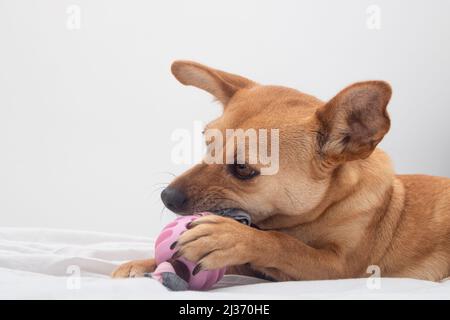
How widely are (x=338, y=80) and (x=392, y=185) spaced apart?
91.1 inches

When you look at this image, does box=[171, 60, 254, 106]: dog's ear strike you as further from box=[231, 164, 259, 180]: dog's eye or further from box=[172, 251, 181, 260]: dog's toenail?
box=[172, 251, 181, 260]: dog's toenail

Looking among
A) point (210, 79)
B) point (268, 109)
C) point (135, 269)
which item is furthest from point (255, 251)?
point (210, 79)

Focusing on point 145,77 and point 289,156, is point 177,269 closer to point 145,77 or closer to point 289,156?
point 289,156

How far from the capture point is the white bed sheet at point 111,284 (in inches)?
62.4

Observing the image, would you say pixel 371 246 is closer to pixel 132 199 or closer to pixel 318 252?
pixel 318 252

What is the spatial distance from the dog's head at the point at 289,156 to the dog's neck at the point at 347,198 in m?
0.04

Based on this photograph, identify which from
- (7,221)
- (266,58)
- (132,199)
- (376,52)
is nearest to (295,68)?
(266,58)

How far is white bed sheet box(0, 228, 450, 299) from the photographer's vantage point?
1584 millimetres

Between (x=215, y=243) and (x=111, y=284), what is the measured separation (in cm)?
30

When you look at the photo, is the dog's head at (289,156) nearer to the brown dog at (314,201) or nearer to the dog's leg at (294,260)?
the brown dog at (314,201)

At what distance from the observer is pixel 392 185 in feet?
7.43

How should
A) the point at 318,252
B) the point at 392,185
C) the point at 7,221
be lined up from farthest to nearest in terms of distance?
the point at 7,221, the point at 392,185, the point at 318,252

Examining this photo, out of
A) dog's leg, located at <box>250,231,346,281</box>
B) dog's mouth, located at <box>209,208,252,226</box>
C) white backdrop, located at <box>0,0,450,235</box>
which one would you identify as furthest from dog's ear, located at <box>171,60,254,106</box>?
white backdrop, located at <box>0,0,450,235</box>

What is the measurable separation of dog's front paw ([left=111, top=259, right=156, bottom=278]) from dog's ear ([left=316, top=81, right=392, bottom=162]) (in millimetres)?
651
